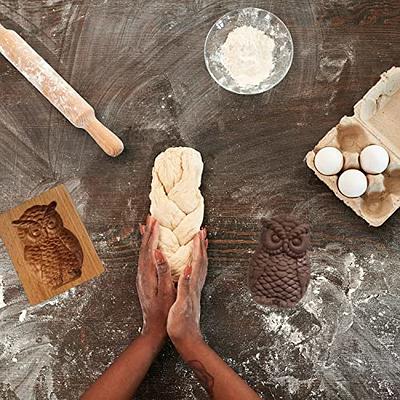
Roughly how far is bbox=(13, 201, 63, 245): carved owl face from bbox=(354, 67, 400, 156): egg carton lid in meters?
0.92

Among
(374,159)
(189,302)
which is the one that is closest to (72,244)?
(189,302)

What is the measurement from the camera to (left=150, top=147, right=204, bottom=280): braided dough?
175 centimetres

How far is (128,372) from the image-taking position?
170cm

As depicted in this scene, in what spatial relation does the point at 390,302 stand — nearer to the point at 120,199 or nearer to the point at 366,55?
the point at 366,55

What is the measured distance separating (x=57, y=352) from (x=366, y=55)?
1.26 m

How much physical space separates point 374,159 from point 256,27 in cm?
53

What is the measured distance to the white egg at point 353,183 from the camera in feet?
5.44

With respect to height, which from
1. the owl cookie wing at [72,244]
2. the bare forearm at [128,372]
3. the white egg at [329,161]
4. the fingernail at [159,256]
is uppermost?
the white egg at [329,161]

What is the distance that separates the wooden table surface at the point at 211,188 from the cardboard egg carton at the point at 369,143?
73 millimetres

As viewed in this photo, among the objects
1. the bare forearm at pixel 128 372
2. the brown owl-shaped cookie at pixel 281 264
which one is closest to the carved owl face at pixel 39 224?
the bare forearm at pixel 128 372

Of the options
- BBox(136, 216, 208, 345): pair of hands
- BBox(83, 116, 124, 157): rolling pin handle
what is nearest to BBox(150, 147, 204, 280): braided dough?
BBox(136, 216, 208, 345): pair of hands

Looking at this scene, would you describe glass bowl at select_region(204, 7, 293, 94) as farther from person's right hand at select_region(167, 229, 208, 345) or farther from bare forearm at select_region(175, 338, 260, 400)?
bare forearm at select_region(175, 338, 260, 400)

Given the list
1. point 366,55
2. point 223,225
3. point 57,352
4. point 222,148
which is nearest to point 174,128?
point 222,148

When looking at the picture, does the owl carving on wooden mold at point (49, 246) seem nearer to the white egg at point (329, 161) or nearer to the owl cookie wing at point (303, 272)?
the owl cookie wing at point (303, 272)
